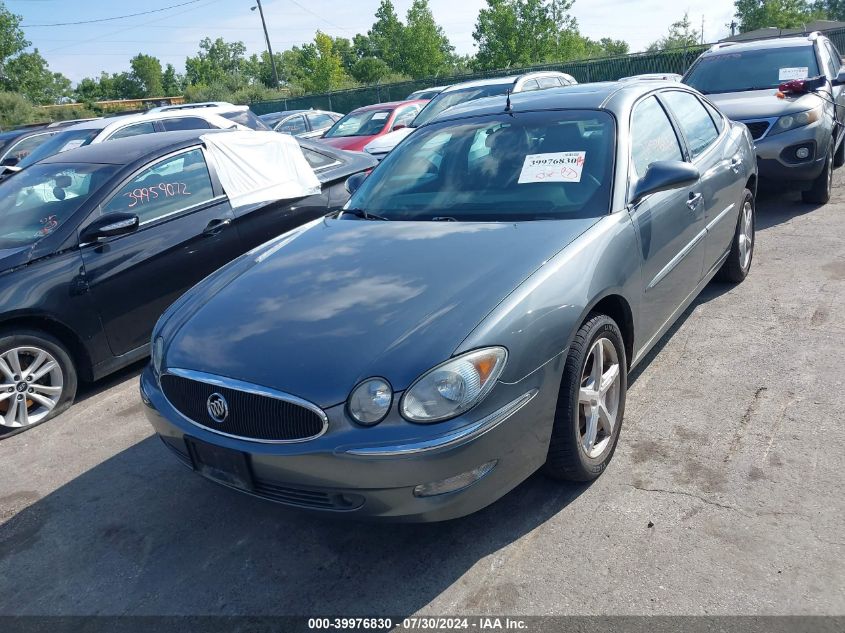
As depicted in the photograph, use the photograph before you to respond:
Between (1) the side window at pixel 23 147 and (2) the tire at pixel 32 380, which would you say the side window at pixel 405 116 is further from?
(2) the tire at pixel 32 380

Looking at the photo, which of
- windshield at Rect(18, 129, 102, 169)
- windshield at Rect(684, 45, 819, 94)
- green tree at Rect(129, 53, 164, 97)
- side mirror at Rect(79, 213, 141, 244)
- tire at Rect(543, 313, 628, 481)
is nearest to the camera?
tire at Rect(543, 313, 628, 481)

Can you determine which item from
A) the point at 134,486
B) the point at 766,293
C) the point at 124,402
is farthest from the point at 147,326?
the point at 766,293

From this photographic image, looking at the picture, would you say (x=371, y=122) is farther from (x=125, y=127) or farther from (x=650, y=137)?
(x=650, y=137)

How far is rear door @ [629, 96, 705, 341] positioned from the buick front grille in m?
1.82

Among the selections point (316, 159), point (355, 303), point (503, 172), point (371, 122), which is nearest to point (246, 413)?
point (355, 303)

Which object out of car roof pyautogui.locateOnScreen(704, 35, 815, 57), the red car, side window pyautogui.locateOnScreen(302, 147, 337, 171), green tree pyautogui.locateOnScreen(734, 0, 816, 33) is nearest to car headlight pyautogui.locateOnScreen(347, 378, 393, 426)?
side window pyautogui.locateOnScreen(302, 147, 337, 171)

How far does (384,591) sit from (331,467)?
567 mm

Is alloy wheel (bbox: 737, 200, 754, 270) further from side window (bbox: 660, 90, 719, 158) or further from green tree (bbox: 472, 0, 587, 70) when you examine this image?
green tree (bbox: 472, 0, 587, 70)

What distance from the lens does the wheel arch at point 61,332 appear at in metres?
4.37

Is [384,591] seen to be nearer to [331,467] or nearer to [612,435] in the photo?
[331,467]

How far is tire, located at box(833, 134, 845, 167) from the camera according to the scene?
9016 mm

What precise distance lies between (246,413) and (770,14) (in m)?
72.7

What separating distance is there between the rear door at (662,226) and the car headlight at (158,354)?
7.25 feet

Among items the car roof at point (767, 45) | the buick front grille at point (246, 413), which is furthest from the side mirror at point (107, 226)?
the car roof at point (767, 45)
